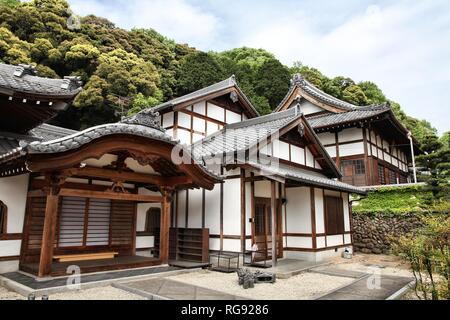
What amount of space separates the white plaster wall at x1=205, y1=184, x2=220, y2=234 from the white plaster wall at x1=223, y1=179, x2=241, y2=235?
1.03ft

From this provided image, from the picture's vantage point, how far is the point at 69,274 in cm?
805

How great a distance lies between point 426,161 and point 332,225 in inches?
236

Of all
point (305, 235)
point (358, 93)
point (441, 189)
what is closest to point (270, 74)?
point (358, 93)

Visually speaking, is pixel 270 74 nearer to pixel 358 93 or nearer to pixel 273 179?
pixel 358 93

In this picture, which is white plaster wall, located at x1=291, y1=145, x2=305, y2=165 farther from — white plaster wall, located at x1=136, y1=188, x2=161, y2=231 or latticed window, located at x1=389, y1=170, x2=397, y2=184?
latticed window, located at x1=389, y1=170, x2=397, y2=184

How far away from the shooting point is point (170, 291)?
7.47 meters

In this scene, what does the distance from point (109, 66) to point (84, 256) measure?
2220 centimetres

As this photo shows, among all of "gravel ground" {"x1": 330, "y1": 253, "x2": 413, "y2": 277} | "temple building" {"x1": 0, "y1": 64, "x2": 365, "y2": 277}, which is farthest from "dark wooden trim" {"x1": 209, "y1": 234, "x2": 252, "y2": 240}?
"gravel ground" {"x1": 330, "y1": 253, "x2": 413, "y2": 277}

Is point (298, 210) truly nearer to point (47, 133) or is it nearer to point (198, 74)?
point (47, 133)

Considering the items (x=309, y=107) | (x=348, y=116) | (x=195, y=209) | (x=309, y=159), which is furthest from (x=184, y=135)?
(x=309, y=107)

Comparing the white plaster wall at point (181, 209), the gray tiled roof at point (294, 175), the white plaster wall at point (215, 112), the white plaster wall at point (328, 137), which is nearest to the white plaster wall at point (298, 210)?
the gray tiled roof at point (294, 175)

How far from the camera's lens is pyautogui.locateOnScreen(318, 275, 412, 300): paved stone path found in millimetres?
7219

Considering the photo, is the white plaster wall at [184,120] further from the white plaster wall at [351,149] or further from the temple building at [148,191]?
the white plaster wall at [351,149]

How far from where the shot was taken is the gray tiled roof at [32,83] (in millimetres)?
8598
